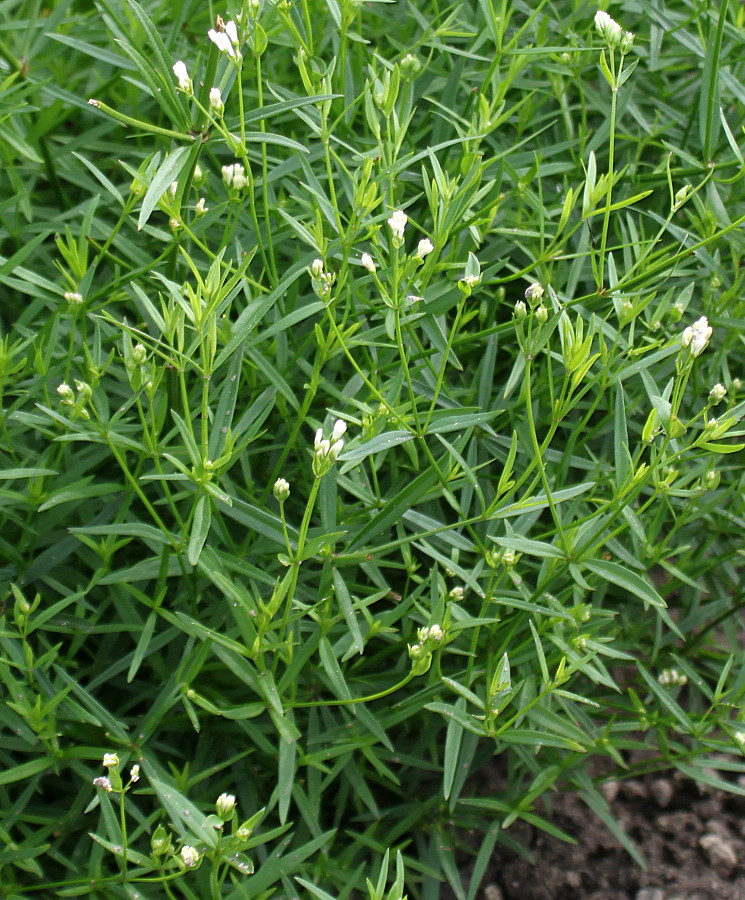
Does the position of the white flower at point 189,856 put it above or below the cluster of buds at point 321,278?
below

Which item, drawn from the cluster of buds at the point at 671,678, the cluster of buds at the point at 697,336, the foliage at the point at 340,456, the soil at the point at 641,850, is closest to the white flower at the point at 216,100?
the foliage at the point at 340,456

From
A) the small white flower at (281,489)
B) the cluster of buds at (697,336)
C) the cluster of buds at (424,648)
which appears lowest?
the cluster of buds at (424,648)

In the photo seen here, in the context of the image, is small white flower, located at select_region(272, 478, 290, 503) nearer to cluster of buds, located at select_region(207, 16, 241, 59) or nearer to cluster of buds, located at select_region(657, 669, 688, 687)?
cluster of buds, located at select_region(207, 16, 241, 59)

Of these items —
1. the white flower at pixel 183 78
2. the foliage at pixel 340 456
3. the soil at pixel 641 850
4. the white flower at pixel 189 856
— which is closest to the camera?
the white flower at pixel 189 856

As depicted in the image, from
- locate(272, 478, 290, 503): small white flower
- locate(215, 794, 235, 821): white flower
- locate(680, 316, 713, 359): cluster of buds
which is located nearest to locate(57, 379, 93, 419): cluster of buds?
locate(272, 478, 290, 503): small white flower

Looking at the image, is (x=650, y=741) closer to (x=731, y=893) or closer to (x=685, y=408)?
(x=731, y=893)

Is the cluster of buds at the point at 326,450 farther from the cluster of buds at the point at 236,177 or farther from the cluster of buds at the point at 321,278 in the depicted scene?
the cluster of buds at the point at 236,177

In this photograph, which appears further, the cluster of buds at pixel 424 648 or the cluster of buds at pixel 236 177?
the cluster of buds at pixel 236 177
